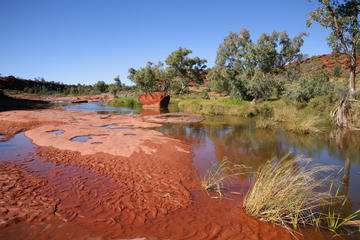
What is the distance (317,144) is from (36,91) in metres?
59.7

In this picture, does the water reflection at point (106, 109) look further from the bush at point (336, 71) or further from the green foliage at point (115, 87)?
the bush at point (336, 71)

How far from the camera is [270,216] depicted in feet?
10.7

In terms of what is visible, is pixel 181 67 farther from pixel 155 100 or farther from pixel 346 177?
pixel 346 177

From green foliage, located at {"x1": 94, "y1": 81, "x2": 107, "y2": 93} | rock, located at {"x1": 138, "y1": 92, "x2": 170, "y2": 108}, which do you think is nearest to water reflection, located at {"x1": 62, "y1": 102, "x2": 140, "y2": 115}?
rock, located at {"x1": 138, "y1": 92, "x2": 170, "y2": 108}

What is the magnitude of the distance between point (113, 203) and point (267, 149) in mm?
6451

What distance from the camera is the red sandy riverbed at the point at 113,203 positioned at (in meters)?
2.87

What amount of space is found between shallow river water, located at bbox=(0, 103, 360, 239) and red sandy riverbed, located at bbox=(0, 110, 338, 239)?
1.04 metres

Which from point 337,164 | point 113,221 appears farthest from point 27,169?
point 337,164

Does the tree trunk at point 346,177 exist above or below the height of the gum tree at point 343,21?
below

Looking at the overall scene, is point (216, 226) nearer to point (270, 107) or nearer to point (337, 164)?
point (337, 164)

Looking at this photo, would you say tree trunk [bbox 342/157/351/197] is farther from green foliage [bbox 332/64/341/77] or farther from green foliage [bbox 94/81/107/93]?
green foliage [bbox 94/81/107/93]

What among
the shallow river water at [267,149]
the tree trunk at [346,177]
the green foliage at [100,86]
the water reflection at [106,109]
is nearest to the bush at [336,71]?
the shallow river water at [267,149]

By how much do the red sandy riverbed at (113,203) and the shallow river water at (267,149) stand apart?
1.04 m

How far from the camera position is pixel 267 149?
316 inches
